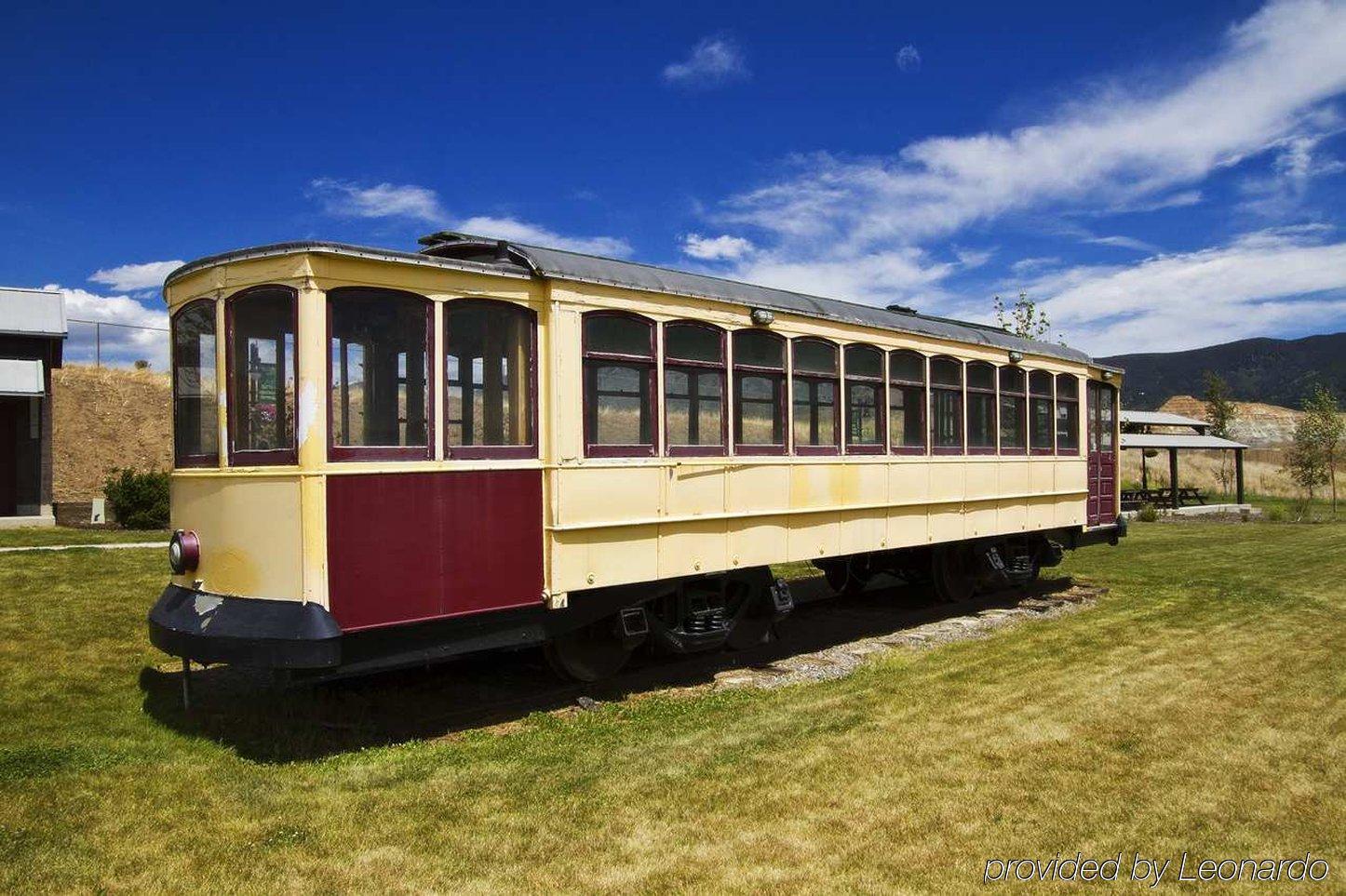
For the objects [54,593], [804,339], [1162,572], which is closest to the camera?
[804,339]

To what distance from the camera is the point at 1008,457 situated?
1205cm

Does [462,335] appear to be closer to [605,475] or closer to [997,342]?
[605,475]

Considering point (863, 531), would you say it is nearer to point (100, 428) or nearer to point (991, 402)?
point (991, 402)

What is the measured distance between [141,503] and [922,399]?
17678 mm

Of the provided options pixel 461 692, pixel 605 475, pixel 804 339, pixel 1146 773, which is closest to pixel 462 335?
pixel 605 475

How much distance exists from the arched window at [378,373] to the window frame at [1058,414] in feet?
31.6

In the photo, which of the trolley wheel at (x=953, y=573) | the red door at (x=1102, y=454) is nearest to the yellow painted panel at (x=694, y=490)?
the trolley wheel at (x=953, y=573)

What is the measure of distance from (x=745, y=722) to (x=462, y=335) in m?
3.43

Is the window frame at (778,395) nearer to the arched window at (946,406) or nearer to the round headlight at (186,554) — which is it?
the arched window at (946,406)

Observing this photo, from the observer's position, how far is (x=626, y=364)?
7602 mm

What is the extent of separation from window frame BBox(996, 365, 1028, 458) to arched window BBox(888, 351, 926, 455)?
173cm

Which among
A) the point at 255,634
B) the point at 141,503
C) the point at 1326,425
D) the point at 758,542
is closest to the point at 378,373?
the point at 255,634

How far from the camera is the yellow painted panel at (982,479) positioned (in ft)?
37.5

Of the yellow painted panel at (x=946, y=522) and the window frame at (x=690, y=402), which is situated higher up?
the window frame at (x=690, y=402)
